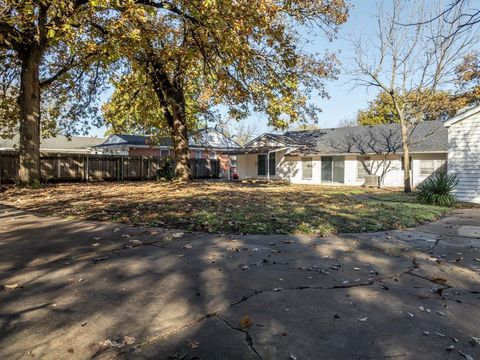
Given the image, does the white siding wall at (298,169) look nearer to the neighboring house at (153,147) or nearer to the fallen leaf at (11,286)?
the neighboring house at (153,147)

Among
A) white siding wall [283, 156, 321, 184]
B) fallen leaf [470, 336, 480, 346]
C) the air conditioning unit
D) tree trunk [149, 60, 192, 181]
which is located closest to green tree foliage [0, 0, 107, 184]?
tree trunk [149, 60, 192, 181]

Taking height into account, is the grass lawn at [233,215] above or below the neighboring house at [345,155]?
below

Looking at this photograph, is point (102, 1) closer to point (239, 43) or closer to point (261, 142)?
point (239, 43)

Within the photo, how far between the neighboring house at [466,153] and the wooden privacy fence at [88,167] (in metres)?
16.6

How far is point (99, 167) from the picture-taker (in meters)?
22.3

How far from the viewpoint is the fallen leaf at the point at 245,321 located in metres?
2.96

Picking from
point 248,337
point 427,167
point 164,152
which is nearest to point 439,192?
point 427,167

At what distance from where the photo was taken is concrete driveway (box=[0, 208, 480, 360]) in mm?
2639

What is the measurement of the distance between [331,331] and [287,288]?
101 centimetres

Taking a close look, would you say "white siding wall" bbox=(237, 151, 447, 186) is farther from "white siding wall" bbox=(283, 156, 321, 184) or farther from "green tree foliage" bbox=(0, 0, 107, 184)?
"green tree foliage" bbox=(0, 0, 107, 184)

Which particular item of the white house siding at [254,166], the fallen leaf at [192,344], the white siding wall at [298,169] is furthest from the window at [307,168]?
the fallen leaf at [192,344]

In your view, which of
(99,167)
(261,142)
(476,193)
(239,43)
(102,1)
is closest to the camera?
(102,1)

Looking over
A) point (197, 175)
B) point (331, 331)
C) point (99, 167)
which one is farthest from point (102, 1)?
point (197, 175)

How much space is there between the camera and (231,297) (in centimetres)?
357
